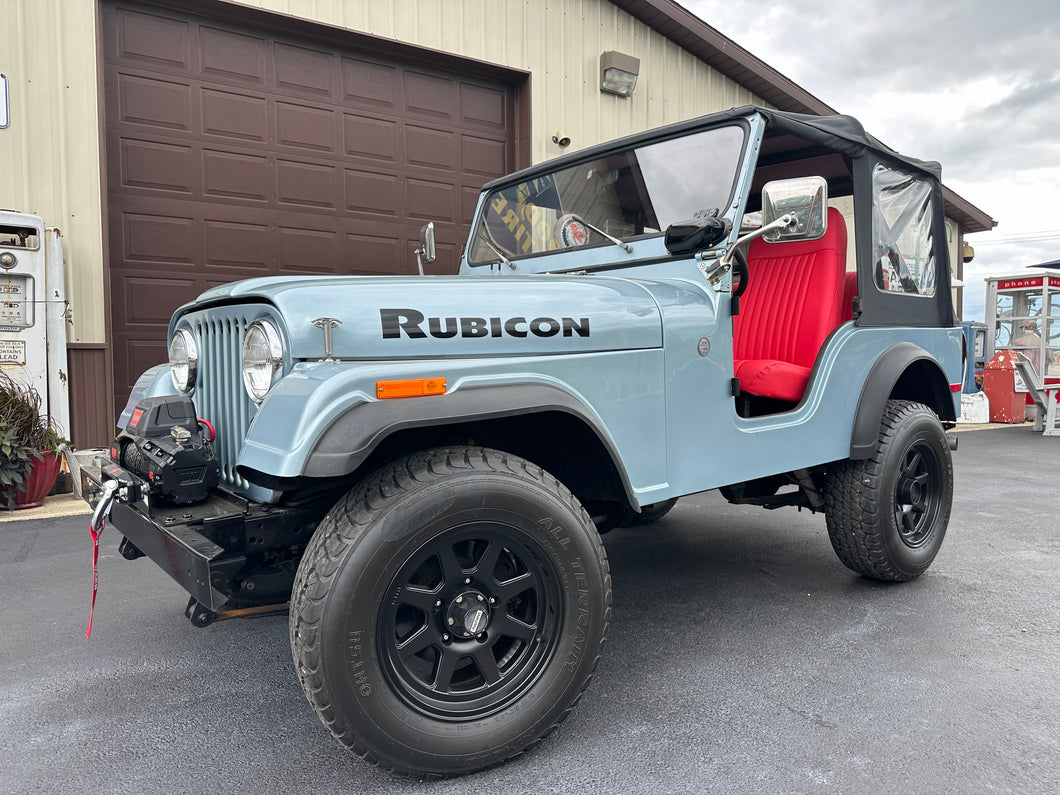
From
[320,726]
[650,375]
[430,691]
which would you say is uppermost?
[650,375]

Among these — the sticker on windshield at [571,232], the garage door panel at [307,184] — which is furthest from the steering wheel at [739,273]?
the garage door panel at [307,184]

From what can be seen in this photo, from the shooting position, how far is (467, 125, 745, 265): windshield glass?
271cm

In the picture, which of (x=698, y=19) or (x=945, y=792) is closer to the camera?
(x=945, y=792)

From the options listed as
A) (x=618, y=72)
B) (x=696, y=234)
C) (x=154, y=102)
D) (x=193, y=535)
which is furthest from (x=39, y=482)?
(x=618, y=72)

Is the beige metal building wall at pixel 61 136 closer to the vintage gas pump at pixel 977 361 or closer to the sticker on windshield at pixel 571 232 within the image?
the sticker on windshield at pixel 571 232

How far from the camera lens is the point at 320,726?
6.95 ft

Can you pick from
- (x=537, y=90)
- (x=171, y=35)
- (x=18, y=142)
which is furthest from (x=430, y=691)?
(x=537, y=90)

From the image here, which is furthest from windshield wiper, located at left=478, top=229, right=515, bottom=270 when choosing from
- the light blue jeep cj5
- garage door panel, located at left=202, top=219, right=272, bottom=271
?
garage door panel, located at left=202, top=219, right=272, bottom=271

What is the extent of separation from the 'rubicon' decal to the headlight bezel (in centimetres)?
27

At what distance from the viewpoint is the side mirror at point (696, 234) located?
2.46 m

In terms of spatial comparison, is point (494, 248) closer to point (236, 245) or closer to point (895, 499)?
point (895, 499)

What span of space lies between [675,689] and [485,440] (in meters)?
1.01

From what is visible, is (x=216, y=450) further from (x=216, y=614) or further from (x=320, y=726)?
(x=320, y=726)

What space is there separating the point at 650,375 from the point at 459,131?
5798 mm
